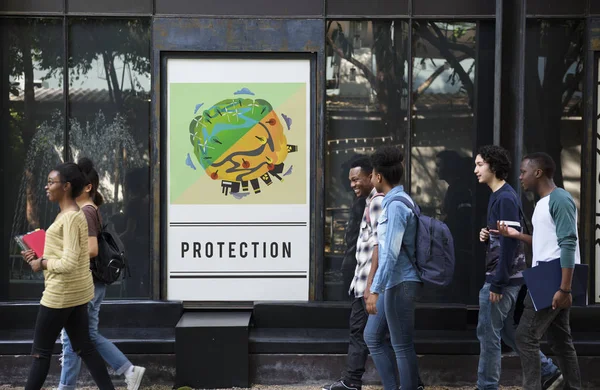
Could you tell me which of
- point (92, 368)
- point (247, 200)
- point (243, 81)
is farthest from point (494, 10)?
point (92, 368)

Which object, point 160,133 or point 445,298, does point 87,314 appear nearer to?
point 160,133

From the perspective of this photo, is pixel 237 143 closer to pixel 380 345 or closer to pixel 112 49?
pixel 112 49

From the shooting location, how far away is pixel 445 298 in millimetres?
7957

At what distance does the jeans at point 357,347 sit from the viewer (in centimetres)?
644

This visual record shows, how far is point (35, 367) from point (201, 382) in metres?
1.78

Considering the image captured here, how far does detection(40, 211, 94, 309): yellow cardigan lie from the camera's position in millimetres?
5375

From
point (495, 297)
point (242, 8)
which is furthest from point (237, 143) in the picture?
point (495, 297)

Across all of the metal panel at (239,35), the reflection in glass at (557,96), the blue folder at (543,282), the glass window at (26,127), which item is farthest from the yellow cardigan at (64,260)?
the reflection in glass at (557,96)

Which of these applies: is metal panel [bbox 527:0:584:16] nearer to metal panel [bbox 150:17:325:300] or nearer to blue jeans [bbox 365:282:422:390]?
metal panel [bbox 150:17:325:300]

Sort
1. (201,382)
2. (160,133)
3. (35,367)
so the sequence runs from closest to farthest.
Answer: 1. (35,367)
2. (201,382)
3. (160,133)

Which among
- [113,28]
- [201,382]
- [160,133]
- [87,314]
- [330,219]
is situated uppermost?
[113,28]

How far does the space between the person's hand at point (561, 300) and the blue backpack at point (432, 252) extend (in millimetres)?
758

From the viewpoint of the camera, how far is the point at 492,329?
621cm

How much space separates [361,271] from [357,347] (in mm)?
679
